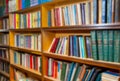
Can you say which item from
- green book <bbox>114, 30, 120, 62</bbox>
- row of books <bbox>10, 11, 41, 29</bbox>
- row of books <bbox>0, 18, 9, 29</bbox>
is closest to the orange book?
green book <bbox>114, 30, 120, 62</bbox>

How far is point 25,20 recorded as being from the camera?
2.54 m

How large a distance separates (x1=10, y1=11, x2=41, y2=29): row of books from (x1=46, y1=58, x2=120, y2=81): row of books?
22.5 inches

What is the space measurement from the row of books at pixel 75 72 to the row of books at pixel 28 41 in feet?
1.12

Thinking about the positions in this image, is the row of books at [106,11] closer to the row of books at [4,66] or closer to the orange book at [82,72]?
the orange book at [82,72]

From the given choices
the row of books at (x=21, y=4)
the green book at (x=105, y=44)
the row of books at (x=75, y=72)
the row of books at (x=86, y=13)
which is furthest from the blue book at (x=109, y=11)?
the row of books at (x=21, y=4)

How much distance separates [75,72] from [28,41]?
109 cm

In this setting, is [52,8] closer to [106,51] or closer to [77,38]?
[77,38]

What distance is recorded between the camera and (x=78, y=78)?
1662 mm

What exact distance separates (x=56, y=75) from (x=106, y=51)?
0.83 meters

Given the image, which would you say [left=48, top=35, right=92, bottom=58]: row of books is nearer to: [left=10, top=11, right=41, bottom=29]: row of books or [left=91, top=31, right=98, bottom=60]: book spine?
[left=91, top=31, right=98, bottom=60]: book spine

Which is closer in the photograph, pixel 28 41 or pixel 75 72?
pixel 75 72

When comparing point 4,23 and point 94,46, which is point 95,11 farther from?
point 4,23

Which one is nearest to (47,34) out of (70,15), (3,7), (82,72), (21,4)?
(70,15)

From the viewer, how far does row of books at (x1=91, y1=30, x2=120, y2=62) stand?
132 centimetres
